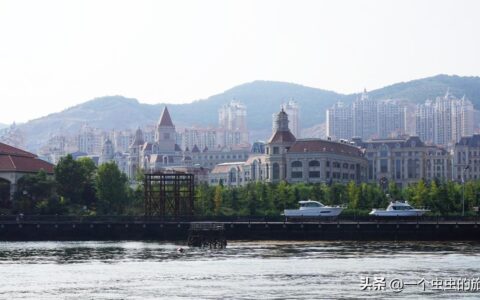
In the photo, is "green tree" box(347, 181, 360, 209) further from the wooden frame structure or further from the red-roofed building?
the red-roofed building

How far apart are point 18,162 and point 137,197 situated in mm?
19111

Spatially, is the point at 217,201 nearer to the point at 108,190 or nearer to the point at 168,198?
the point at 108,190

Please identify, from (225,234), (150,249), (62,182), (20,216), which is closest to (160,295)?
(150,249)

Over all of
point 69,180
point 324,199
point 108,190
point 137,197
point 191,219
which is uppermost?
point 69,180

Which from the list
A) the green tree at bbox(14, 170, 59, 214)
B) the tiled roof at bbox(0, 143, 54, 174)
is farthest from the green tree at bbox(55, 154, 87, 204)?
the tiled roof at bbox(0, 143, 54, 174)

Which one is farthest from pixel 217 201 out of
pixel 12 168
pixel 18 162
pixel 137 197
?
pixel 12 168

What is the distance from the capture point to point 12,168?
6368 inches

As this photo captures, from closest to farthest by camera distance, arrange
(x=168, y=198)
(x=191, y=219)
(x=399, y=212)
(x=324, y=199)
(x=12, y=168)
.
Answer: (x=191, y=219)
(x=399, y=212)
(x=168, y=198)
(x=12, y=168)
(x=324, y=199)

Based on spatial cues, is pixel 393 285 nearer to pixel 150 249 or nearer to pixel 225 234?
pixel 150 249

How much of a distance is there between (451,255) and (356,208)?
232 feet

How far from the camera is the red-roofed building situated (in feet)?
526

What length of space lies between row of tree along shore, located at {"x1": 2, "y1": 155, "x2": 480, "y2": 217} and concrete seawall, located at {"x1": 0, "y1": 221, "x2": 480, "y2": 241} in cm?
2064

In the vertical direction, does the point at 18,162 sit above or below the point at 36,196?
above

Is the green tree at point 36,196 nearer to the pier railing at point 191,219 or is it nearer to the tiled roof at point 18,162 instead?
the tiled roof at point 18,162
